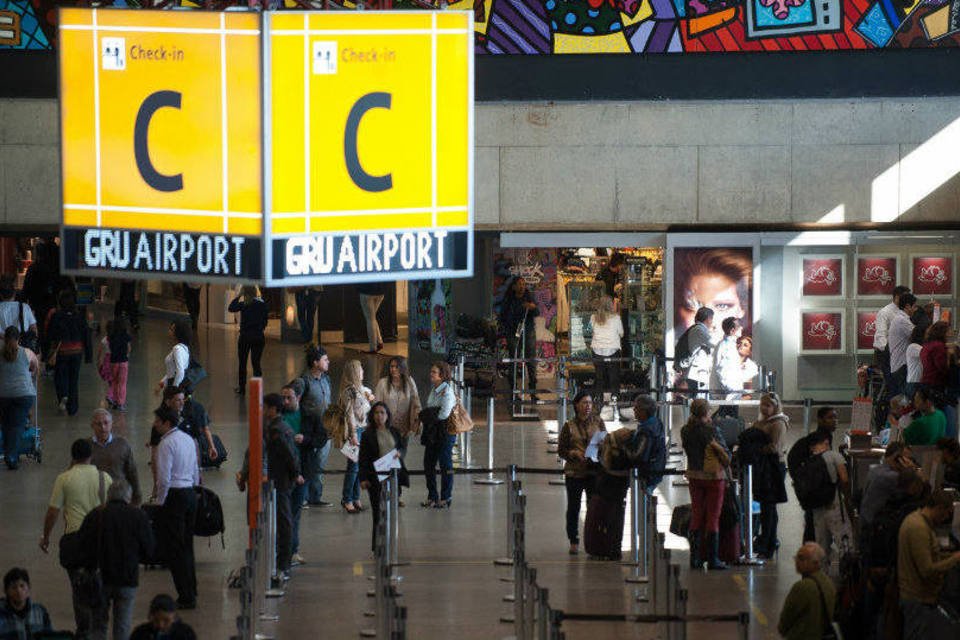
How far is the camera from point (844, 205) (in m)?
24.7

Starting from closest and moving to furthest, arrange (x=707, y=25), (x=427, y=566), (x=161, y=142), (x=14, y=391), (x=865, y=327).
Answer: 1. (x=161, y=142)
2. (x=427, y=566)
3. (x=14, y=391)
4. (x=707, y=25)
5. (x=865, y=327)

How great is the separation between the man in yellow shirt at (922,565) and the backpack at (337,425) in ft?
22.3

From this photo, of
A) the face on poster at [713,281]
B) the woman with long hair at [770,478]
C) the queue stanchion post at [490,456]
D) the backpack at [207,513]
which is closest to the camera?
the backpack at [207,513]

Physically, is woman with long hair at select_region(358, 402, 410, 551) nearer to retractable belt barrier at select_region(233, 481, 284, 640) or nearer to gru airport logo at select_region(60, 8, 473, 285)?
retractable belt barrier at select_region(233, 481, 284, 640)

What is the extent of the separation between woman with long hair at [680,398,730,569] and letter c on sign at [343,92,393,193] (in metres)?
5.97

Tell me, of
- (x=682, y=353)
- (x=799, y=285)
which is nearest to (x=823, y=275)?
(x=799, y=285)

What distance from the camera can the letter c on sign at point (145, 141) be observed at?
10.6 meters

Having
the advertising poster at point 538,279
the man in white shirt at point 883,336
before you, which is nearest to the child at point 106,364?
the advertising poster at point 538,279

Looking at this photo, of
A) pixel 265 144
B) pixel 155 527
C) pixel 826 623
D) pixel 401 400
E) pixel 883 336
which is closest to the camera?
pixel 265 144

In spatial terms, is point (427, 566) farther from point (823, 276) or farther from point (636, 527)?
point (823, 276)

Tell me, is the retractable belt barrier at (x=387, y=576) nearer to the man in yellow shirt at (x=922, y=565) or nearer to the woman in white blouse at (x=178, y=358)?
the man in yellow shirt at (x=922, y=565)

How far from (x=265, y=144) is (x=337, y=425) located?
7966 mm

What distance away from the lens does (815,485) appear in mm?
15227

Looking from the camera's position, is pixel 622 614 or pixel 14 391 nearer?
pixel 622 614
